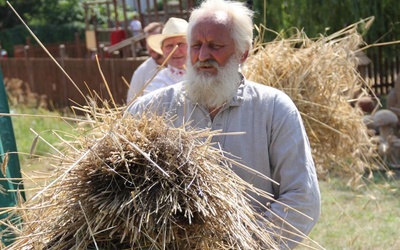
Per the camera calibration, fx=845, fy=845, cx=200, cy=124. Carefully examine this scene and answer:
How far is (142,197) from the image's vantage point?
8.96ft

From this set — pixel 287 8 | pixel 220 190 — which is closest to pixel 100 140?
pixel 220 190

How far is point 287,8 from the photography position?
521 inches

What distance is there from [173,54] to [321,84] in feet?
3.47

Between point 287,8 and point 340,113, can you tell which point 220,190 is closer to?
point 340,113

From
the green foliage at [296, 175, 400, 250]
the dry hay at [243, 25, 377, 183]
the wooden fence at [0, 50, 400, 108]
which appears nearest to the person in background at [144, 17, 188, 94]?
the dry hay at [243, 25, 377, 183]

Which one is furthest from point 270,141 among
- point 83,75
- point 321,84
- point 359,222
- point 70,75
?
point 70,75

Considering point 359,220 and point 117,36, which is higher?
point 117,36

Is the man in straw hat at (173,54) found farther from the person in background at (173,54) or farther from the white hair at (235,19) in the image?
the white hair at (235,19)

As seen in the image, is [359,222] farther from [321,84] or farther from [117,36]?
[117,36]

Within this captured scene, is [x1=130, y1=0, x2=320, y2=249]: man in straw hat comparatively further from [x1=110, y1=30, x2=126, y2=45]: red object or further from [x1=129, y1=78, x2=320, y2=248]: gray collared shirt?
[x1=110, y1=30, x2=126, y2=45]: red object

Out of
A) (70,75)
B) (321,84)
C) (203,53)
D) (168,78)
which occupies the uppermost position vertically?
(203,53)

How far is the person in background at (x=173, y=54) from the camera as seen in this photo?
5861 millimetres

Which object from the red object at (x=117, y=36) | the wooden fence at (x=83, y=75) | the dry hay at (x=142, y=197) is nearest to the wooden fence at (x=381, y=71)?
the wooden fence at (x=83, y=75)

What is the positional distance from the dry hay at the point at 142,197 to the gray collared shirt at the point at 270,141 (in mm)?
573
